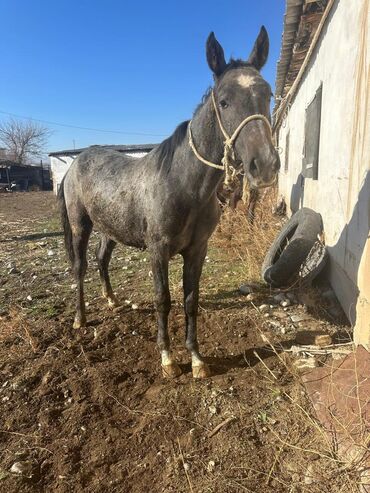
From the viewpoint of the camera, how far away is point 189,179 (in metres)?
2.67

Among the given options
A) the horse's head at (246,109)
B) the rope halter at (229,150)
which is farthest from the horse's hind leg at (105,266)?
the horse's head at (246,109)

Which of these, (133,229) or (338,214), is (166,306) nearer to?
(133,229)

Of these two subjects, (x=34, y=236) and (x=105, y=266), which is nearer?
(x=105, y=266)

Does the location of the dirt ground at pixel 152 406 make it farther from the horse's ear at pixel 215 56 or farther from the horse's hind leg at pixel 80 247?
the horse's ear at pixel 215 56

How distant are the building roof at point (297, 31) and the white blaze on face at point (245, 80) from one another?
171 inches

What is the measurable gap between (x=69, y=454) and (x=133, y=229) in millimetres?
1855

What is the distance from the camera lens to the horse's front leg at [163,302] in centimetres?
287

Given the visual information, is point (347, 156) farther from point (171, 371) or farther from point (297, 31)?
point (297, 31)

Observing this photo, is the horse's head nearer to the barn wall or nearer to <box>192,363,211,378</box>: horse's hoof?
<box>192,363,211,378</box>: horse's hoof

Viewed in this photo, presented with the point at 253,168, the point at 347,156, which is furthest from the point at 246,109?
the point at 347,156

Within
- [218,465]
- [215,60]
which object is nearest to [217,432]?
[218,465]

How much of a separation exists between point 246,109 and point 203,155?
19.9 inches

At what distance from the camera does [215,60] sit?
2.41 m

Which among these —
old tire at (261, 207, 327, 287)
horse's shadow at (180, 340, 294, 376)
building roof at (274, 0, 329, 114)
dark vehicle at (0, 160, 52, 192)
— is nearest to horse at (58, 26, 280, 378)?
horse's shadow at (180, 340, 294, 376)
